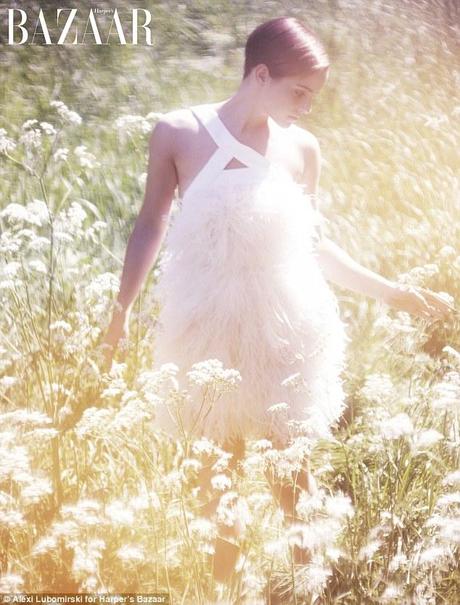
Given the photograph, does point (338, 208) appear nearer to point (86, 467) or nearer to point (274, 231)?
point (274, 231)

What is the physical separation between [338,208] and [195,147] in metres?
0.69

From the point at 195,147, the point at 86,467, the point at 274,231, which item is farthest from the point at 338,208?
the point at 86,467

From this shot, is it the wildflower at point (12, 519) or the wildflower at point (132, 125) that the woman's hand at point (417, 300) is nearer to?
the wildflower at point (132, 125)

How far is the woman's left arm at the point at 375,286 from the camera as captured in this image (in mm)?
1893

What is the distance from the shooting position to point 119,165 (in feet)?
7.17

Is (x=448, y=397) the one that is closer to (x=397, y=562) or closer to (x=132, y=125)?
(x=397, y=562)

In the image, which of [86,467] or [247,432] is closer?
[247,432]

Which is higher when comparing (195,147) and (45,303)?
(195,147)

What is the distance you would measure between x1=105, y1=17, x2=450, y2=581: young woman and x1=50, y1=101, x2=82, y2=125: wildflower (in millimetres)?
428

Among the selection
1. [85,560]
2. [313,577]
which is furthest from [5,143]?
[313,577]

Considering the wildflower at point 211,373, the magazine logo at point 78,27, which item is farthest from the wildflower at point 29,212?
the wildflower at point 211,373

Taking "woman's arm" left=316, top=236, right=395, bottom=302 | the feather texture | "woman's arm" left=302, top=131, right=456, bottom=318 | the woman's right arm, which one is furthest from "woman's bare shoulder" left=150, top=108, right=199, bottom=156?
"woman's arm" left=316, top=236, right=395, bottom=302

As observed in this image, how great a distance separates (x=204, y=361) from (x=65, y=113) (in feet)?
2.92

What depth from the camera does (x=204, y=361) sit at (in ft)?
5.74
